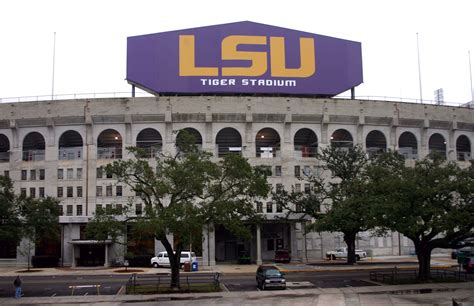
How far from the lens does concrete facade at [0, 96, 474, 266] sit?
7281 cm

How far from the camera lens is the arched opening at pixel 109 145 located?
75062 mm

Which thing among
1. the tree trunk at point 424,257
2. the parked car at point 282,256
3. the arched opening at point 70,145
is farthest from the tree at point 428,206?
the arched opening at point 70,145

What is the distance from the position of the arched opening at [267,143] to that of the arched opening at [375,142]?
47.2ft

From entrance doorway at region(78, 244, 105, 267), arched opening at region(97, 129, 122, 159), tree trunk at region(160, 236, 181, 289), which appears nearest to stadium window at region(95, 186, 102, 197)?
arched opening at region(97, 129, 122, 159)

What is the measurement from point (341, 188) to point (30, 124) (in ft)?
147

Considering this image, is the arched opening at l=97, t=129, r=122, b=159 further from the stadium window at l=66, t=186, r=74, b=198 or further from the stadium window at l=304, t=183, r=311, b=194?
the stadium window at l=304, t=183, r=311, b=194

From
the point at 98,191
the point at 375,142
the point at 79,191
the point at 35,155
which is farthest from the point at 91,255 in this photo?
the point at 375,142

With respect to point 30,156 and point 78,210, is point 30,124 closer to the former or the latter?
point 30,156

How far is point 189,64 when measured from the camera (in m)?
76.5

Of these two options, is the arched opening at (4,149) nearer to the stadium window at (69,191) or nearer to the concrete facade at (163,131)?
the concrete facade at (163,131)

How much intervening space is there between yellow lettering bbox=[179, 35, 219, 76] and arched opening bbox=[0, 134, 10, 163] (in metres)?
27.8

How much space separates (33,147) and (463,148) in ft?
227

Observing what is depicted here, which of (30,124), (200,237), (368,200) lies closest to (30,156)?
(30,124)

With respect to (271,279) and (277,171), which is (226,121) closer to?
(277,171)
